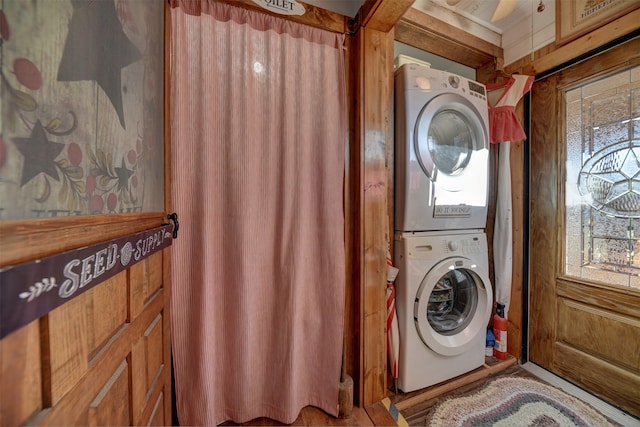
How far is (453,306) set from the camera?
1560 mm

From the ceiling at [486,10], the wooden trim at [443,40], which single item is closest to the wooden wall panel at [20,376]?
the wooden trim at [443,40]

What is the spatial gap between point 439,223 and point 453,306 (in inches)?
24.5

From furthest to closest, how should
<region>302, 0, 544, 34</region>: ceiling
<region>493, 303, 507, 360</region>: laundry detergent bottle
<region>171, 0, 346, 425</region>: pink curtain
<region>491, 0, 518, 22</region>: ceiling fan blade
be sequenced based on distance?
<region>493, 303, 507, 360</region>: laundry detergent bottle
<region>302, 0, 544, 34</region>: ceiling
<region>491, 0, 518, 22</region>: ceiling fan blade
<region>171, 0, 346, 425</region>: pink curtain

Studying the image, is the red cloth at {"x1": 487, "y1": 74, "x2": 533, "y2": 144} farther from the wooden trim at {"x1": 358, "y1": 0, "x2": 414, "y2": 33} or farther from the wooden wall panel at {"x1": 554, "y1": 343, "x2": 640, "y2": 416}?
the wooden wall panel at {"x1": 554, "y1": 343, "x2": 640, "y2": 416}

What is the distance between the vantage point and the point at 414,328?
4.28ft

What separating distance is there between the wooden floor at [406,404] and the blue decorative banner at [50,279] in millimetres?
1177

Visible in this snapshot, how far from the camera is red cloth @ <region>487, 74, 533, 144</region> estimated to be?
5.10 feet

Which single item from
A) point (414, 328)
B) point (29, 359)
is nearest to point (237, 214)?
point (29, 359)

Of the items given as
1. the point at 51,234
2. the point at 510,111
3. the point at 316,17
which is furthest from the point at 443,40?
the point at 51,234

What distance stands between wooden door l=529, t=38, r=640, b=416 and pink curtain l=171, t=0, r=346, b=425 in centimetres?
151

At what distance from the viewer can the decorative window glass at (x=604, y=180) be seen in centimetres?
126

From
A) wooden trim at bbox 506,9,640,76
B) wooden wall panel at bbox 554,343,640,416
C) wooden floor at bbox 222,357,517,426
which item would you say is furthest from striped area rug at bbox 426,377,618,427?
wooden trim at bbox 506,9,640,76

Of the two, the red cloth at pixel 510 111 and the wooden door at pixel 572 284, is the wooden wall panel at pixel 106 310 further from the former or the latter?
the wooden door at pixel 572 284

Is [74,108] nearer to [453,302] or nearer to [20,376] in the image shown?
[20,376]
